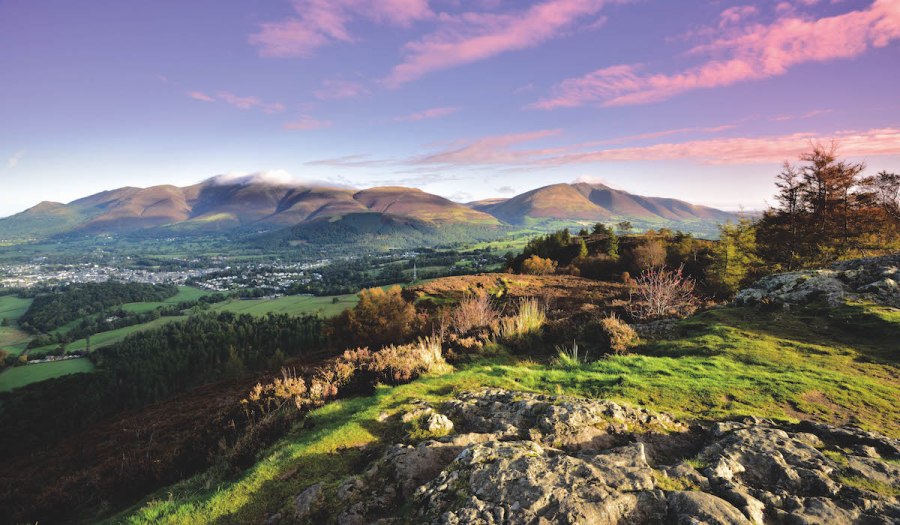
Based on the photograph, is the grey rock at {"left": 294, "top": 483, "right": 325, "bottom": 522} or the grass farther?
the grass

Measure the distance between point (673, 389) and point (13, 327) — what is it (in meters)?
177

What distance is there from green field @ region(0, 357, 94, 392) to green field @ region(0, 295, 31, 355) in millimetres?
17006

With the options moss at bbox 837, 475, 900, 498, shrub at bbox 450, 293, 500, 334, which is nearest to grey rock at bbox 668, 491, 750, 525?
moss at bbox 837, 475, 900, 498

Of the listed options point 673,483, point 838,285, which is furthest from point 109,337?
point 838,285

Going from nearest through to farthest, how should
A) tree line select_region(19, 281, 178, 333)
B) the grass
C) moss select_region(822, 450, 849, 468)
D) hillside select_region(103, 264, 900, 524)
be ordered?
hillside select_region(103, 264, 900, 524)
moss select_region(822, 450, 849, 468)
the grass
tree line select_region(19, 281, 178, 333)

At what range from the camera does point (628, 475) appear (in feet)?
13.6

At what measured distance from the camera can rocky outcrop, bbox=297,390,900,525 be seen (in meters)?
3.56

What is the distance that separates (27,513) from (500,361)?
38.0 feet

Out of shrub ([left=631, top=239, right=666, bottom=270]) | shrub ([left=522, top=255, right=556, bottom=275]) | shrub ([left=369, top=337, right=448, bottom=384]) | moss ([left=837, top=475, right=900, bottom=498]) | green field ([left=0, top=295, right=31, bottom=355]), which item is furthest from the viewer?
green field ([left=0, top=295, right=31, bottom=355])

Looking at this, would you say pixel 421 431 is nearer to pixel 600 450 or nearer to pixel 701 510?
pixel 600 450

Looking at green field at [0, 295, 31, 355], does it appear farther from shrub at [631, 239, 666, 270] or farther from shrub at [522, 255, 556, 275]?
shrub at [631, 239, 666, 270]

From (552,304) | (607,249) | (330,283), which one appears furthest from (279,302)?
(552,304)

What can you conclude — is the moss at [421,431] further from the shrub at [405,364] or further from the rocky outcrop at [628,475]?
the shrub at [405,364]

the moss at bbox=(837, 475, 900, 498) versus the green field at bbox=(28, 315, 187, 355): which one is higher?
the moss at bbox=(837, 475, 900, 498)
